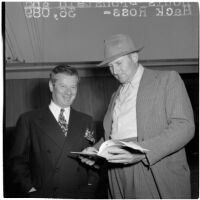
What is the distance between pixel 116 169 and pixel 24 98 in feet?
3.97

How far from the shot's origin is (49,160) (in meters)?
1.57

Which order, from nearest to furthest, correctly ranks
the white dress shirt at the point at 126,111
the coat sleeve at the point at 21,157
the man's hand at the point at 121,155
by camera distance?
1. the man's hand at the point at 121,155
2. the white dress shirt at the point at 126,111
3. the coat sleeve at the point at 21,157

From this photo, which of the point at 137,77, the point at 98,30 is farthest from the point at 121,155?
the point at 98,30

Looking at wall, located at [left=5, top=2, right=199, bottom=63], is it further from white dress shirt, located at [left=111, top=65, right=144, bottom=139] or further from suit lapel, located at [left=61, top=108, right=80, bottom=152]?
suit lapel, located at [left=61, top=108, right=80, bottom=152]

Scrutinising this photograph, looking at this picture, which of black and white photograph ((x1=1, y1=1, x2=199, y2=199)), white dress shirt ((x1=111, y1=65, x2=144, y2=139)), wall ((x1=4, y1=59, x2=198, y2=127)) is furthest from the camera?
wall ((x1=4, y1=59, x2=198, y2=127))

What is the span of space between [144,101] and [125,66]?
→ 25cm

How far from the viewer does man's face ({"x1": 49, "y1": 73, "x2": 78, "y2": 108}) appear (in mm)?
1562

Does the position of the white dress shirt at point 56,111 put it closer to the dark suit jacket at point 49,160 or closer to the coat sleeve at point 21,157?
the dark suit jacket at point 49,160

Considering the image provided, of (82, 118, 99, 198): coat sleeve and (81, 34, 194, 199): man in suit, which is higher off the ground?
(81, 34, 194, 199): man in suit

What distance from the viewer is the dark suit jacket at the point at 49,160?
1.52m

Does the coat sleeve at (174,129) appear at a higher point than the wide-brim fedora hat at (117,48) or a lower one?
lower

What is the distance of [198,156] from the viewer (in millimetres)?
1735

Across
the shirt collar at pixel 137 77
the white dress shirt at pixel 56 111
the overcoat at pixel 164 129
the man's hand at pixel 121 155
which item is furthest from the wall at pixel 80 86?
the man's hand at pixel 121 155

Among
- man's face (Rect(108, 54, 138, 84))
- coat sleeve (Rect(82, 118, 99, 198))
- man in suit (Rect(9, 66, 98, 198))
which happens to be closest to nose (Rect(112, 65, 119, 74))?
man's face (Rect(108, 54, 138, 84))
